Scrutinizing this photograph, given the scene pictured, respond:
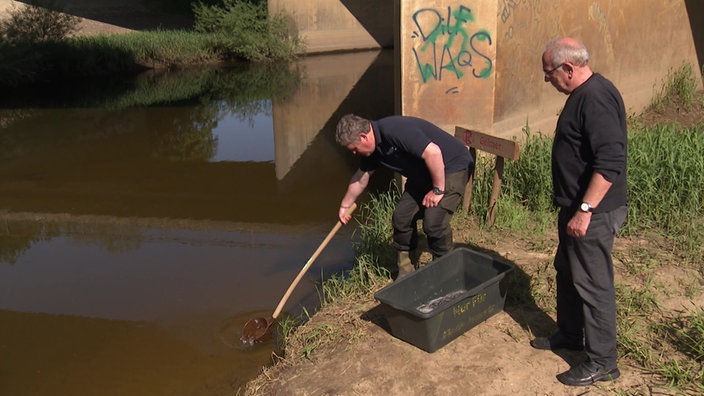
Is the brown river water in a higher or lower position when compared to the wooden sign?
lower

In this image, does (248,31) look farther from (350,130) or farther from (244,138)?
(350,130)

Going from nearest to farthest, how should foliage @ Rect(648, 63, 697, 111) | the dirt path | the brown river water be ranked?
the dirt path < the brown river water < foliage @ Rect(648, 63, 697, 111)

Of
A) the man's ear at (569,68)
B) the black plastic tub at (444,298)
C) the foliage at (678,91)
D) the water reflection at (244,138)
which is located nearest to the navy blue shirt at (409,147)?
the black plastic tub at (444,298)

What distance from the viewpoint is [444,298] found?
4.63 m

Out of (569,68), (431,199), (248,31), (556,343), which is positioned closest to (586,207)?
(569,68)

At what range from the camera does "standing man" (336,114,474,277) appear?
432cm

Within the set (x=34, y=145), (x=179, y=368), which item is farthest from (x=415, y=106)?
(x=34, y=145)

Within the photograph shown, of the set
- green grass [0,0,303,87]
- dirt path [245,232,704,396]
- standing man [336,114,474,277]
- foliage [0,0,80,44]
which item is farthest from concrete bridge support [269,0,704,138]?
foliage [0,0,80,44]

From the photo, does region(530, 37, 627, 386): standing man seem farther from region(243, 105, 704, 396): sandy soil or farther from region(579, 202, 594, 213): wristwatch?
region(243, 105, 704, 396): sandy soil

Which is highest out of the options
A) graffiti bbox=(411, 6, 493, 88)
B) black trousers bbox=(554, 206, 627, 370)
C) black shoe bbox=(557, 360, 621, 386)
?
graffiti bbox=(411, 6, 493, 88)

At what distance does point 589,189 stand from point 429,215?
60.5 inches

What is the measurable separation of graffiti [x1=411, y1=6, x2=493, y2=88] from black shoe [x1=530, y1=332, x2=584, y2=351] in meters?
3.52

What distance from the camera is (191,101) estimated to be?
1527 cm

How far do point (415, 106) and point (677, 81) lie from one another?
4990 millimetres
